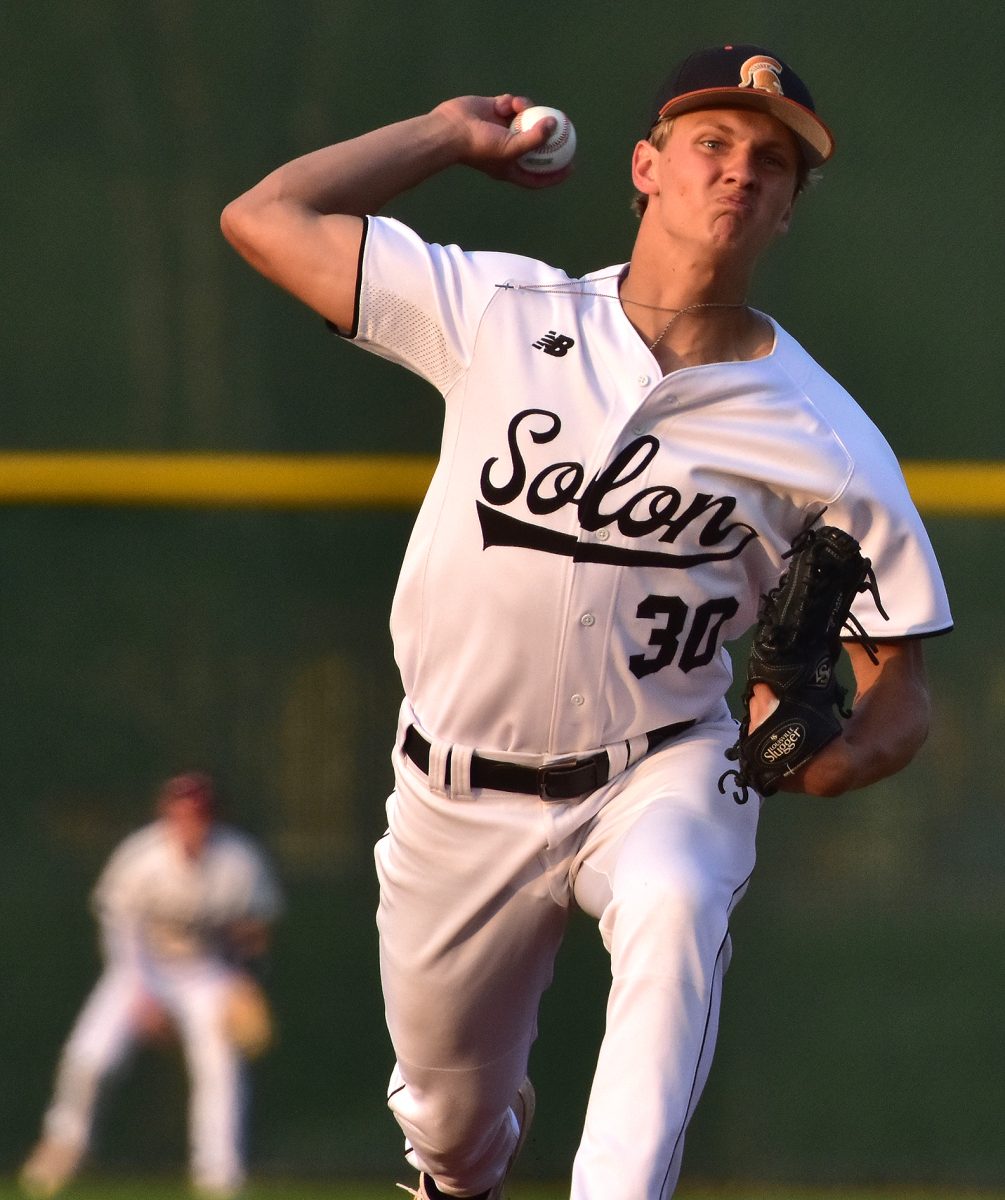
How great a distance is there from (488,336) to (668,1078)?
1.14m

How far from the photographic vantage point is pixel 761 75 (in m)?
2.68

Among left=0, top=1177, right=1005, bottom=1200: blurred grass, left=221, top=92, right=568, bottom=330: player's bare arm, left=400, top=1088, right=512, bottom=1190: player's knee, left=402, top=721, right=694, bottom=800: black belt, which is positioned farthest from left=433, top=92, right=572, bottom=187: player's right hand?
left=0, top=1177, right=1005, bottom=1200: blurred grass

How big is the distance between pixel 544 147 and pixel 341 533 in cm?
157

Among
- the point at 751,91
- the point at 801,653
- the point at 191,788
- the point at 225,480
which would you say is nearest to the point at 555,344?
the point at 751,91

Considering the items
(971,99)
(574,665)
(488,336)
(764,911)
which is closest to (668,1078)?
(574,665)

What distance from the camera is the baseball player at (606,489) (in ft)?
8.75

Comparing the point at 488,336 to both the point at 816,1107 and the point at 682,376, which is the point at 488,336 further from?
the point at 816,1107

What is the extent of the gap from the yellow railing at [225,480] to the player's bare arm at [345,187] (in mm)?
1425

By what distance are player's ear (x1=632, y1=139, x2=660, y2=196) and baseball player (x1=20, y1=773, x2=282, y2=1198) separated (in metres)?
2.06

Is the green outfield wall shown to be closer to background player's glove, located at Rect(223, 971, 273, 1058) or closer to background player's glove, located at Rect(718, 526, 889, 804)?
background player's glove, located at Rect(223, 971, 273, 1058)

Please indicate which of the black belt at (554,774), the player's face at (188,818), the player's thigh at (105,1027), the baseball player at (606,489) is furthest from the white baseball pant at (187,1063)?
the black belt at (554,774)

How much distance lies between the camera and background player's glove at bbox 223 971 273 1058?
13.9 ft

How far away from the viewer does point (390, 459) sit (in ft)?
14.0

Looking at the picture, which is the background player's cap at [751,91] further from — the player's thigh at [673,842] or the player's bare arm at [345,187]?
the player's thigh at [673,842]
